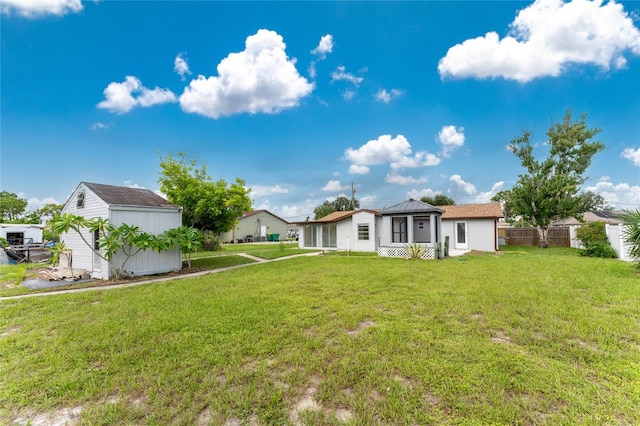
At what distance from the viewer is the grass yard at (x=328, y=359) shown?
233cm

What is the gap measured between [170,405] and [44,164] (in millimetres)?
14200

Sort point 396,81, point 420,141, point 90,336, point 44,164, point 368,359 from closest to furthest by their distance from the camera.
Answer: point 368,359, point 90,336, point 44,164, point 396,81, point 420,141

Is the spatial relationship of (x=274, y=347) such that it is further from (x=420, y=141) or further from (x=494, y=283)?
(x=420, y=141)

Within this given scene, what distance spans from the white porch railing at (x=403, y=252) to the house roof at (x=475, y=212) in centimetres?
548

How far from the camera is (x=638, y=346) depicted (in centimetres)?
339

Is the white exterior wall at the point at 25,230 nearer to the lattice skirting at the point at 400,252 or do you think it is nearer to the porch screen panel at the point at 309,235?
the porch screen panel at the point at 309,235

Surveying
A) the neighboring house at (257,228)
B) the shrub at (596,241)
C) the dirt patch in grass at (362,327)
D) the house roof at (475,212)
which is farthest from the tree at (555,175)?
the neighboring house at (257,228)

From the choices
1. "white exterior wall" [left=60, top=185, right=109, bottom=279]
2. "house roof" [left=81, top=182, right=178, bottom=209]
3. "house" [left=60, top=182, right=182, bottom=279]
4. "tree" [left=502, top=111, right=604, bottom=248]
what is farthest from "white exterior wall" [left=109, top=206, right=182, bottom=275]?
"tree" [left=502, top=111, right=604, bottom=248]

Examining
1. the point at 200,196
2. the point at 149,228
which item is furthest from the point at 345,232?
the point at 149,228

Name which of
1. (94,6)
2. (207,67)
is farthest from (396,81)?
(94,6)

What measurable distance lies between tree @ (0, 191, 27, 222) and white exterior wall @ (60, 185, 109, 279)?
32.0m

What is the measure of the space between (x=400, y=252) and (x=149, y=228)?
11.9 metres

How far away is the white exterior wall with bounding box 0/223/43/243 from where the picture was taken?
1771 cm

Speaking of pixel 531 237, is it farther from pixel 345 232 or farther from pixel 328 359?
pixel 328 359
